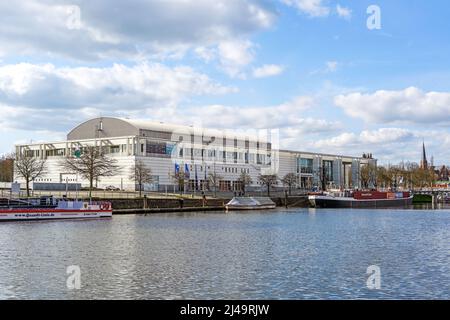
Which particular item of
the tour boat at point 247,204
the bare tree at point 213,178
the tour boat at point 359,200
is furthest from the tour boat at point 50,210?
the bare tree at point 213,178

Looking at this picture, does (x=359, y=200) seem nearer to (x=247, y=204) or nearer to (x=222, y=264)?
(x=247, y=204)

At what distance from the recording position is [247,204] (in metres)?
117

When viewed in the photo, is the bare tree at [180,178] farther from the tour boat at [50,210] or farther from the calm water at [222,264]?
the calm water at [222,264]

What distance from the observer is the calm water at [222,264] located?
2581 centimetres

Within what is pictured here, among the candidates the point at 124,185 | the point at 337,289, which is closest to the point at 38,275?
the point at 337,289

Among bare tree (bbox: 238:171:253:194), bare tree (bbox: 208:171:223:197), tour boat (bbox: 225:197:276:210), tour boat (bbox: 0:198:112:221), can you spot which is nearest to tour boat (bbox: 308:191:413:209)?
tour boat (bbox: 225:197:276:210)

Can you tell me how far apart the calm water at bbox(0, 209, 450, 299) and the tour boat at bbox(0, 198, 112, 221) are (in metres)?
16.8

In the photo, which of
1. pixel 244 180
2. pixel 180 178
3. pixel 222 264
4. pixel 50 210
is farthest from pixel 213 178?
pixel 222 264

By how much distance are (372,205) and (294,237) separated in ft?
326

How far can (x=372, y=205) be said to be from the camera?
478 ft

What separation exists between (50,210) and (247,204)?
50.6m

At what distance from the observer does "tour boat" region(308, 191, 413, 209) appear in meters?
137

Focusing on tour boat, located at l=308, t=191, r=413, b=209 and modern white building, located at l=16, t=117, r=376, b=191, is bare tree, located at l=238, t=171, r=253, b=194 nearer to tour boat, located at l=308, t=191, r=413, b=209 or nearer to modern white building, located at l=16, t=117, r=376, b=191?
modern white building, located at l=16, t=117, r=376, b=191
